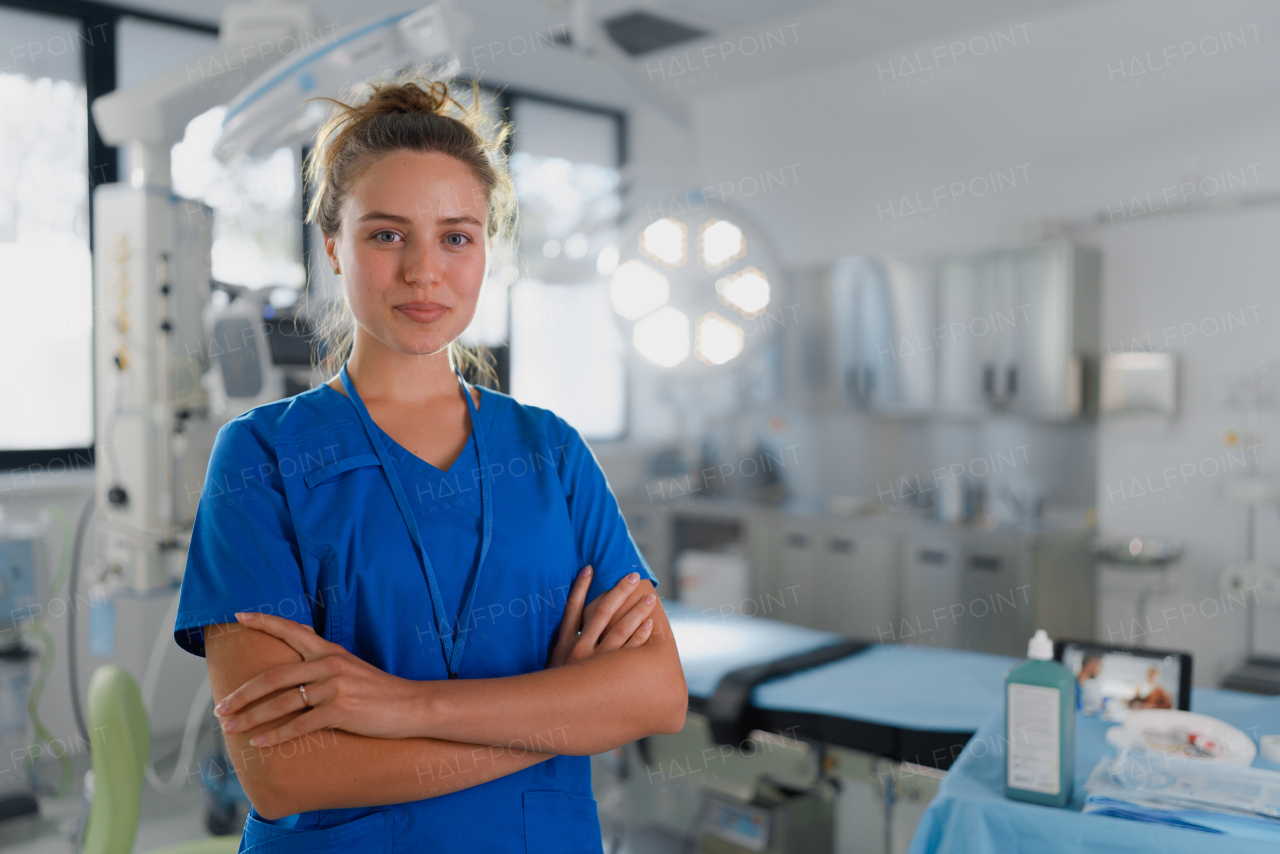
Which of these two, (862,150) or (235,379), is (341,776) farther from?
(862,150)

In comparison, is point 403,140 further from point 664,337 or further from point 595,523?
point 664,337

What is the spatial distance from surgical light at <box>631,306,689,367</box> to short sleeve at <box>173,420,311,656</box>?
61.8 inches

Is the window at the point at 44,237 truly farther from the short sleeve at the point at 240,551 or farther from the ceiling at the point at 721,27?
the short sleeve at the point at 240,551

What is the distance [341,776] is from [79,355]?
3498 millimetres

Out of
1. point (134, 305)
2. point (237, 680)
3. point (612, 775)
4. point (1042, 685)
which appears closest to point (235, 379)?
point (134, 305)

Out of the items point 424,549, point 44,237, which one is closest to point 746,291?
point 424,549

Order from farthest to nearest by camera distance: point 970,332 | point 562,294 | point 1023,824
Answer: point 562,294 → point 970,332 → point 1023,824

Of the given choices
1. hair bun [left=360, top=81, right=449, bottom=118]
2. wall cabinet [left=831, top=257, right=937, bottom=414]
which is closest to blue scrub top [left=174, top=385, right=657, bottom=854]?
hair bun [left=360, top=81, right=449, bottom=118]

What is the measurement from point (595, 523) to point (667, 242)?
1426mm

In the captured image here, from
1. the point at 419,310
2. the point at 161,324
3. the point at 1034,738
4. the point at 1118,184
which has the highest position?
the point at 1118,184

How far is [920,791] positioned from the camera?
2125 mm

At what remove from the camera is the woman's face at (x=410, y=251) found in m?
1.00

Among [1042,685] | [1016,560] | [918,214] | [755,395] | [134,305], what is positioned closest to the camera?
[1042,685]

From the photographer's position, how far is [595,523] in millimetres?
1134
